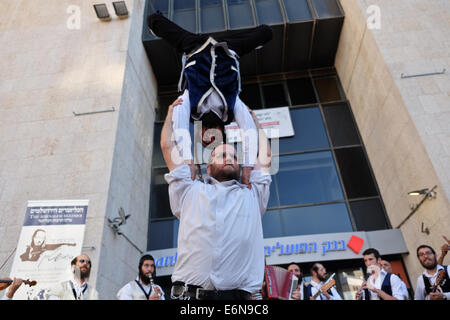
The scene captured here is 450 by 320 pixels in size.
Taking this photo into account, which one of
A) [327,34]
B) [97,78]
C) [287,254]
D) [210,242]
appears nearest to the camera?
[210,242]

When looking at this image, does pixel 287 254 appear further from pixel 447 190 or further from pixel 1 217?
pixel 1 217

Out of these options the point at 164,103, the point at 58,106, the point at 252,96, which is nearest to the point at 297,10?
the point at 252,96

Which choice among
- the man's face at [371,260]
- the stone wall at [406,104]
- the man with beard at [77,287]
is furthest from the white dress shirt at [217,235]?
the stone wall at [406,104]

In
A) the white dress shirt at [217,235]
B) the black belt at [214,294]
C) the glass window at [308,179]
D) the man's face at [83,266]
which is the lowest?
the black belt at [214,294]

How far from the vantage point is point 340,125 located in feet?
38.0

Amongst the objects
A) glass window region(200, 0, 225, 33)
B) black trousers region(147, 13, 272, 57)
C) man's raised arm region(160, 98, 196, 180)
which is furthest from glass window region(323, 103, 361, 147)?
man's raised arm region(160, 98, 196, 180)

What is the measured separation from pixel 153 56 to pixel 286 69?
216 inches

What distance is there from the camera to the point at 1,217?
762cm

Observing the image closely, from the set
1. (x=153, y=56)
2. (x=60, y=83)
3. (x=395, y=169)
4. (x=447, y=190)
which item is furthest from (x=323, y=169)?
(x=60, y=83)

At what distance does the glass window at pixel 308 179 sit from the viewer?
10.1 metres

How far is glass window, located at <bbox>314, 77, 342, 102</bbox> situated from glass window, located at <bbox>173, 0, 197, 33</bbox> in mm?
5470

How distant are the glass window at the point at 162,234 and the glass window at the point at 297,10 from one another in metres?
8.54

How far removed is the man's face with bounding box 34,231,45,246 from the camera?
699cm

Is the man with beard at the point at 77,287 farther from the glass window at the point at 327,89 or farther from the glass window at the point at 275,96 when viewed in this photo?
the glass window at the point at 327,89
